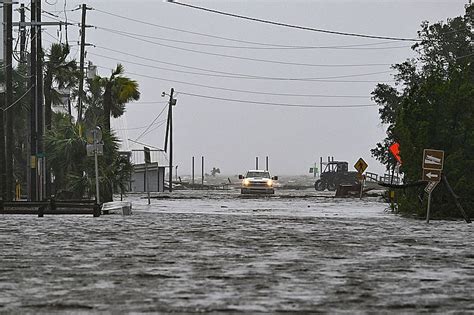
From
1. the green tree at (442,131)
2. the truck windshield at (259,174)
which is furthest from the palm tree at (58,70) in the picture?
the green tree at (442,131)

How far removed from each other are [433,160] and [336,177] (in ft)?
188

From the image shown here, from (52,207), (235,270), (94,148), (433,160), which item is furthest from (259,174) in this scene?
(235,270)

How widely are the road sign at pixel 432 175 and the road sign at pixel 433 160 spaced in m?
0.09

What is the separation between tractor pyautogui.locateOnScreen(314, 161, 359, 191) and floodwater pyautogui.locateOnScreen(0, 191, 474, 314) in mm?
60564

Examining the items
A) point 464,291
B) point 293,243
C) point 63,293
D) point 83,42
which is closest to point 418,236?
point 293,243

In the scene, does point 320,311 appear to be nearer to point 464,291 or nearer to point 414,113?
point 464,291

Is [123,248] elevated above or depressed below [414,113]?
below

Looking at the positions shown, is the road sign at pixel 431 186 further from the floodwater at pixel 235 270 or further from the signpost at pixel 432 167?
the floodwater at pixel 235 270

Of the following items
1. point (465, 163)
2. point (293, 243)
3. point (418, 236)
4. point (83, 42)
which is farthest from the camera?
point (83, 42)

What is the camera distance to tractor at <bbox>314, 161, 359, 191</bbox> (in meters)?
84.1

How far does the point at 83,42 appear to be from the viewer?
6334 centimetres

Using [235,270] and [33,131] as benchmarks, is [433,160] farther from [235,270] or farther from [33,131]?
[33,131]

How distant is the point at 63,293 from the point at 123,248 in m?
6.58

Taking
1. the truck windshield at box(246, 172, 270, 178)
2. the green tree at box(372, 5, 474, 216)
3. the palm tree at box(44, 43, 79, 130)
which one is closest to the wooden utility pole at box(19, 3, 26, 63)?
the palm tree at box(44, 43, 79, 130)
